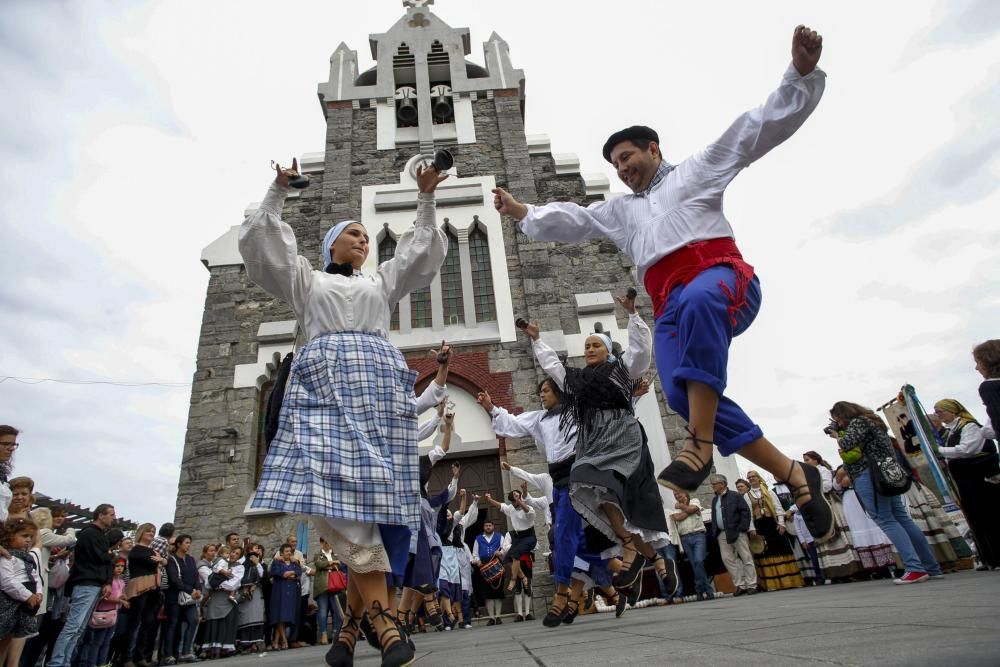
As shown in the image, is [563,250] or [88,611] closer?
[88,611]

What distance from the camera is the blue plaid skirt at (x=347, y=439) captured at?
8.16ft

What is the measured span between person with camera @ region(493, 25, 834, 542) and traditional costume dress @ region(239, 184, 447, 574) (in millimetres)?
1177

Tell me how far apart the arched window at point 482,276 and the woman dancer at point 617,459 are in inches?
302

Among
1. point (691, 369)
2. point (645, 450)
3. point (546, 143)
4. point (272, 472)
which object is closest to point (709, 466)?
point (691, 369)

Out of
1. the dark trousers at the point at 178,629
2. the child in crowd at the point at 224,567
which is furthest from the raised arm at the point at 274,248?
the child in crowd at the point at 224,567

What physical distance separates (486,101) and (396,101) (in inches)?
87.9

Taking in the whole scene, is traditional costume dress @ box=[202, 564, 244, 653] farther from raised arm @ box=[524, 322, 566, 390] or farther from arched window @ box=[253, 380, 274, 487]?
raised arm @ box=[524, 322, 566, 390]

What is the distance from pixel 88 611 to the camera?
223 inches

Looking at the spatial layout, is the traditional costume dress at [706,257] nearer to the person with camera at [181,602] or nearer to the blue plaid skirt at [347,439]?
the blue plaid skirt at [347,439]

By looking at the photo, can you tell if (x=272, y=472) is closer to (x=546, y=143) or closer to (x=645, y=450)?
(x=645, y=450)

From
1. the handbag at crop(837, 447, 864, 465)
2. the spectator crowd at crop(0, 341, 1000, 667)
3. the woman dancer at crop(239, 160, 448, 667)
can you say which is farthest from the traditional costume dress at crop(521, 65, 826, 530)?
the handbag at crop(837, 447, 864, 465)

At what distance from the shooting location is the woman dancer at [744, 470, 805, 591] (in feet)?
28.6

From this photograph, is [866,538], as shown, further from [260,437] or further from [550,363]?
[260,437]

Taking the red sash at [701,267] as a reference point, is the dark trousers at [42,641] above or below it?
below
